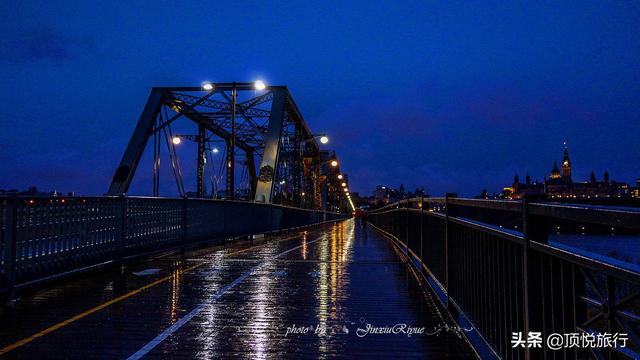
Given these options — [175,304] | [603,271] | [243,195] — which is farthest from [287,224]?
[243,195]

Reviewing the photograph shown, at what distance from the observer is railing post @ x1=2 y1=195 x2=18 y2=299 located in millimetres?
7832

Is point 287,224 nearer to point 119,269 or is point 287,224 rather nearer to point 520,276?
point 119,269

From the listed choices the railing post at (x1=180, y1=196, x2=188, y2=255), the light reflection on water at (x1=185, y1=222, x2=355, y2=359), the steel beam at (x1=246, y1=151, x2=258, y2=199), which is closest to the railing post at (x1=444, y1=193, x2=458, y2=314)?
the light reflection on water at (x1=185, y1=222, x2=355, y2=359)

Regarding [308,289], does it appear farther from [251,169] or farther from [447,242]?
[251,169]

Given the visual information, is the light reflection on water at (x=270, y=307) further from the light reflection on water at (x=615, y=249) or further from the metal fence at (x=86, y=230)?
the light reflection on water at (x=615, y=249)

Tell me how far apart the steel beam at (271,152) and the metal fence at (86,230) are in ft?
47.7

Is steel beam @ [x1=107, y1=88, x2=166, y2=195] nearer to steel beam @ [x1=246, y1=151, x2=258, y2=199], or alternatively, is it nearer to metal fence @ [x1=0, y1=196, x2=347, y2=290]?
metal fence @ [x1=0, y1=196, x2=347, y2=290]

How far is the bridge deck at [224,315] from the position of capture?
5551 millimetres

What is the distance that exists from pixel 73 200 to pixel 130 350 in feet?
17.5

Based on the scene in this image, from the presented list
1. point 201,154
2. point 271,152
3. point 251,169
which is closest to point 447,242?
point 271,152

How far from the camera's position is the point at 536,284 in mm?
3756

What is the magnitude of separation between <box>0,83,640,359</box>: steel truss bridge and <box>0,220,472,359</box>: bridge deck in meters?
0.03

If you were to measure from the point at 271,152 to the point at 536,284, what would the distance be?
105ft

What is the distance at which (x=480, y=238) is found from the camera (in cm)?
546
